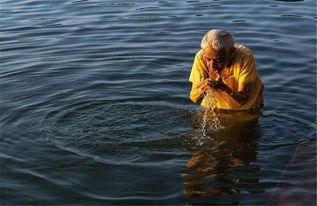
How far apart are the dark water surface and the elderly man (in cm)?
41

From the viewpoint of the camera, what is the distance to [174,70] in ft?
32.9

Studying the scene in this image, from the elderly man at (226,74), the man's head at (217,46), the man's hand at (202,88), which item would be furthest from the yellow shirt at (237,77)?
the man's head at (217,46)

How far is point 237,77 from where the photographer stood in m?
7.04

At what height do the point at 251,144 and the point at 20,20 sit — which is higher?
the point at 20,20

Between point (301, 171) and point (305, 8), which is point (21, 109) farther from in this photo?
point (305, 8)

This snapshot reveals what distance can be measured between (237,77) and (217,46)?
2.27 ft

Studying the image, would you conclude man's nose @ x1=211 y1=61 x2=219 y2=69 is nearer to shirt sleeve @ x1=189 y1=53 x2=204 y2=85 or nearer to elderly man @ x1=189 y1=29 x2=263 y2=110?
elderly man @ x1=189 y1=29 x2=263 y2=110

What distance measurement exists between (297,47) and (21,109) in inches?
226

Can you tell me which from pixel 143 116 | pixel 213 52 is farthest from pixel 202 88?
pixel 143 116

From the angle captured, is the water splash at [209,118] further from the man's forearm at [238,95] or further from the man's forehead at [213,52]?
the man's forehead at [213,52]

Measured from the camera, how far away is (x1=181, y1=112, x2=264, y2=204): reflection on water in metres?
5.91

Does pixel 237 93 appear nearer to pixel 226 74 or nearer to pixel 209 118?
pixel 226 74

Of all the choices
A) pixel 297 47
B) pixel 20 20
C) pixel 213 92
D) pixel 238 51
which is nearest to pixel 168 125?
pixel 213 92

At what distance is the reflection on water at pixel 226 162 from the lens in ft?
19.4
